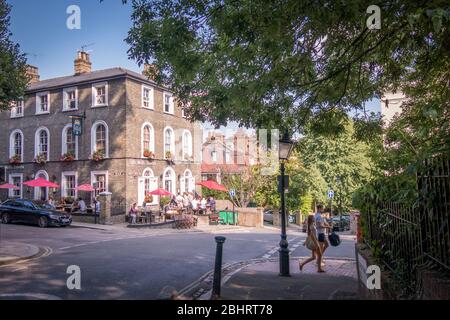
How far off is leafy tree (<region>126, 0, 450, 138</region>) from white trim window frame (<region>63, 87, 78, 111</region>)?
862 inches

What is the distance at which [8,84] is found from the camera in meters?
12.4

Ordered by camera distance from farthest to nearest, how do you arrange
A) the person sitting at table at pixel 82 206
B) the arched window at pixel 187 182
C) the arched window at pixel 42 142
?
the arched window at pixel 187 182
the arched window at pixel 42 142
the person sitting at table at pixel 82 206

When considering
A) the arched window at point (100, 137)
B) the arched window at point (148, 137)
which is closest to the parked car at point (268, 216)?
the arched window at point (148, 137)

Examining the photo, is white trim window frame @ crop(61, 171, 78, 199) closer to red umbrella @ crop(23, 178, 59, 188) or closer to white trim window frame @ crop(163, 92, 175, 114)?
red umbrella @ crop(23, 178, 59, 188)

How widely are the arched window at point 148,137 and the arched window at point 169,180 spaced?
2420mm

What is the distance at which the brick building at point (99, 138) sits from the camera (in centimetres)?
2578

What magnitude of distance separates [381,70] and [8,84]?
436 inches

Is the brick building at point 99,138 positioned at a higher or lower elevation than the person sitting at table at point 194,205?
higher

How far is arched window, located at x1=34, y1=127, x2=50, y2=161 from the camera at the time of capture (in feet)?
94.0

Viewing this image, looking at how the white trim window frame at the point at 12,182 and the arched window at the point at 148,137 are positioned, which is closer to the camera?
the arched window at the point at 148,137

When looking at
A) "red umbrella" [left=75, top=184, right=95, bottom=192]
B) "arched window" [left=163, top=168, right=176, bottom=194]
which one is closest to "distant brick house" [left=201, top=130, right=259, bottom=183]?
"arched window" [left=163, top=168, right=176, bottom=194]

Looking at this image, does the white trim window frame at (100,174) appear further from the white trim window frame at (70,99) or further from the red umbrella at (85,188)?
the white trim window frame at (70,99)
